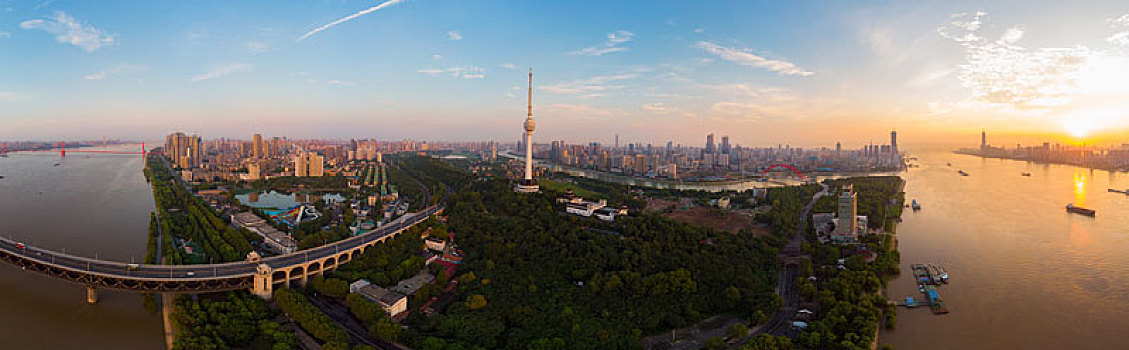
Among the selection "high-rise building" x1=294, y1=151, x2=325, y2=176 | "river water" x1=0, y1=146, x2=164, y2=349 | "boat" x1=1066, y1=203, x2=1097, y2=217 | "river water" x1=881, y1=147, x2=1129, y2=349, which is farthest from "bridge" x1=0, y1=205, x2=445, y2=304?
"boat" x1=1066, y1=203, x2=1097, y2=217

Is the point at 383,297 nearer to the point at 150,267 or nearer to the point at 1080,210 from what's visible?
the point at 150,267

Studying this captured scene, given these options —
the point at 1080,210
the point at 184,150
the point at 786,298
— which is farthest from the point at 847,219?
the point at 184,150

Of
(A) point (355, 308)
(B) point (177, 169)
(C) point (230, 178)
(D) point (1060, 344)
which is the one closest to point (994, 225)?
(D) point (1060, 344)

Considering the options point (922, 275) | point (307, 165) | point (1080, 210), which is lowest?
point (922, 275)

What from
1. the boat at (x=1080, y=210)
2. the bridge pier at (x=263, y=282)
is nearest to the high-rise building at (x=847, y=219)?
the boat at (x=1080, y=210)

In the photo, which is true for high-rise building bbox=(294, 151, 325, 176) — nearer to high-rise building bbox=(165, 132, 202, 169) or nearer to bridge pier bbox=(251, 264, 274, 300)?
high-rise building bbox=(165, 132, 202, 169)
